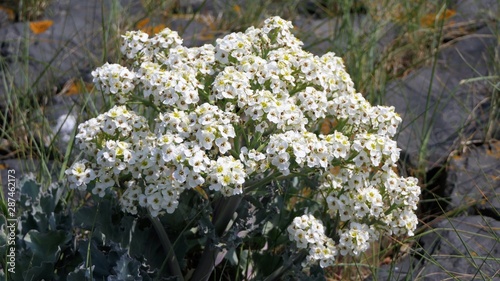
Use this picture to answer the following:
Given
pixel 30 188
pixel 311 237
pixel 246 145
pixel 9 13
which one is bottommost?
pixel 9 13

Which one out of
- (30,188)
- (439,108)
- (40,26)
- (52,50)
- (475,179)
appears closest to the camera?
(30,188)

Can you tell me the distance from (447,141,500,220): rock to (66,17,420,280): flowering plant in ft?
2.29

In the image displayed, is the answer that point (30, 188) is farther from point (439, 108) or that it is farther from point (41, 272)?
point (439, 108)

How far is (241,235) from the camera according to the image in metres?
2.63

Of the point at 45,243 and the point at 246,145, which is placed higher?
the point at 246,145

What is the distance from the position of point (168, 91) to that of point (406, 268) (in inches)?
45.1

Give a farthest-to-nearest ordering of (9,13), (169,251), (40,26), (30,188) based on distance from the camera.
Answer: (9,13)
(40,26)
(30,188)
(169,251)

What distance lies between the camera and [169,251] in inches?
97.5

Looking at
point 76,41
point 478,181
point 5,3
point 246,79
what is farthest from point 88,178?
point 5,3

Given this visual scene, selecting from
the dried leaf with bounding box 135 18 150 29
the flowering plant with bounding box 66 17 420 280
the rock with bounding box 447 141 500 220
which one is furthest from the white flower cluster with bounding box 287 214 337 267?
the dried leaf with bounding box 135 18 150 29

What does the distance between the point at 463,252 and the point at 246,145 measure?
0.96m

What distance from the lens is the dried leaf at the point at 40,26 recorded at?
455cm

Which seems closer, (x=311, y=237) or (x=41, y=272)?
(x=311, y=237)

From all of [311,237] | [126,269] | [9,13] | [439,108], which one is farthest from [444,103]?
[9,13]
